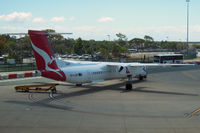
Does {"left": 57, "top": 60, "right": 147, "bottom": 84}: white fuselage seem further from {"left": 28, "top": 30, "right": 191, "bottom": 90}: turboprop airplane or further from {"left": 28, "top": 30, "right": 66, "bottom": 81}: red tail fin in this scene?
{"left": 28, "top": 30, "right": 66, "bottom": 81}: red tail fin

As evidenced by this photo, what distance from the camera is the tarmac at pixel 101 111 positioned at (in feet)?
48.3

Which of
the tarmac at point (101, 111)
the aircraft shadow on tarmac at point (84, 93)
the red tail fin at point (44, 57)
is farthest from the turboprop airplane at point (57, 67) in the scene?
the tarmac at point (101, 111)

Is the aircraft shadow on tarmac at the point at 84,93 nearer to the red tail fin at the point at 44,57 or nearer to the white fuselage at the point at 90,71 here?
the white fuselage at the point at 90,71

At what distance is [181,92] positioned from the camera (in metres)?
26.5

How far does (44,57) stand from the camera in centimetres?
2433

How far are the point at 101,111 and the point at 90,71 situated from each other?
937cm

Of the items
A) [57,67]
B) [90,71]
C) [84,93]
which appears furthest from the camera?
[90,71]

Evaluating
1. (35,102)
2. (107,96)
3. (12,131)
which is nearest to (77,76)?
(107,96)

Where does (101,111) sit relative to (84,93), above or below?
below

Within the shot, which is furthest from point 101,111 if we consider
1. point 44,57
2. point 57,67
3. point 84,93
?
point 44,57

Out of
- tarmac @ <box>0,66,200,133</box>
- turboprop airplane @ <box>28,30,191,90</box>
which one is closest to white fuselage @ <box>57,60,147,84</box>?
turboprop airplane @ <box>28,30,191,90</box>

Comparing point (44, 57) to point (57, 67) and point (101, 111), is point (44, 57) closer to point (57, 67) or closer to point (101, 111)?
point (57, 67)

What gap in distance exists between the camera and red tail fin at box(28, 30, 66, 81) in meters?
23.8

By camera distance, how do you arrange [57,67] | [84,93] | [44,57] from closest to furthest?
[44,57], [57,67], [84,93]
